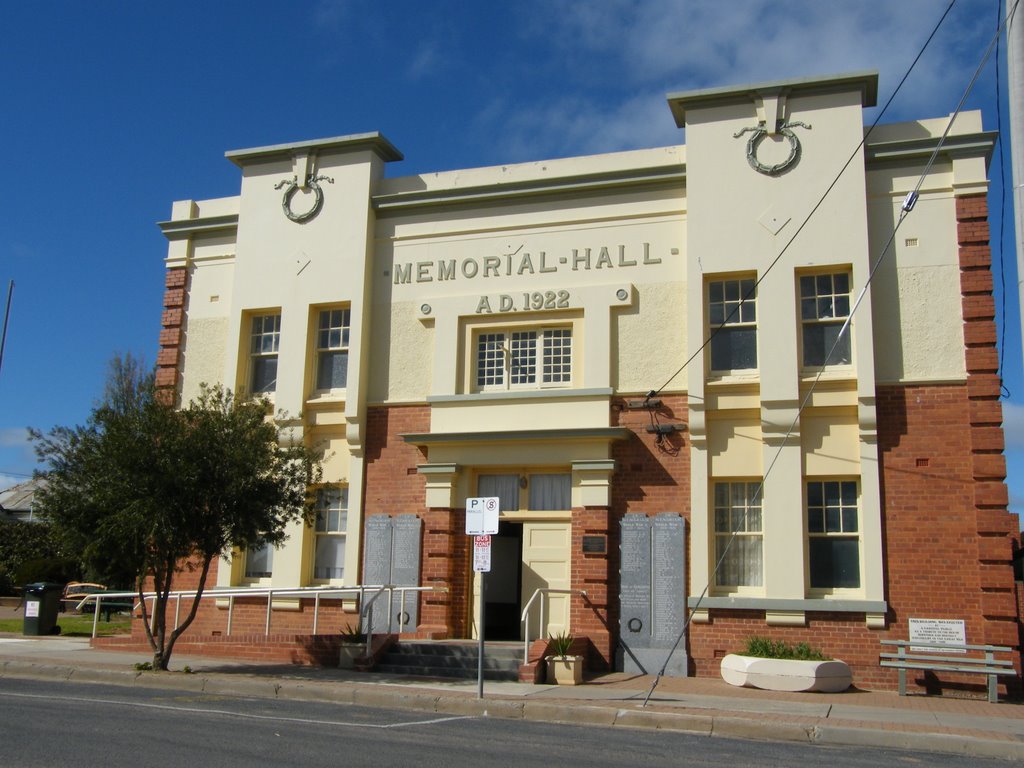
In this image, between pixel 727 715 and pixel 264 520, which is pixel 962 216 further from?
pixel 264 520

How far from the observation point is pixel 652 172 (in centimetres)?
1758

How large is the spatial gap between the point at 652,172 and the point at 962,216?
16.2ft

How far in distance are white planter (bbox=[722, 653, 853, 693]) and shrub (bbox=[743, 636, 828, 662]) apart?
17 cm

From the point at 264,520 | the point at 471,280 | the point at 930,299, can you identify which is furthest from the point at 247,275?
the point at 930,299

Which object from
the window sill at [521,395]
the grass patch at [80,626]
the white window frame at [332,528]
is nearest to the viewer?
the window sill at [521,395]

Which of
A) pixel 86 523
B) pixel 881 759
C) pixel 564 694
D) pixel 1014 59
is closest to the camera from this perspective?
pixel 881 759

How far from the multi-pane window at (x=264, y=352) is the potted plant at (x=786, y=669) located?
10.0 meters

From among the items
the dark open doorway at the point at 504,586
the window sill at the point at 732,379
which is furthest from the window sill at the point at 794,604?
the dark open doorway at the point at 504,586

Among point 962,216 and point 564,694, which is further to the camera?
point 962,216

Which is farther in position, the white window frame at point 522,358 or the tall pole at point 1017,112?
the white window frame at point 522,358

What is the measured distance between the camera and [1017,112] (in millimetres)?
10688

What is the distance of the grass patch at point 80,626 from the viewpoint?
22172 mm

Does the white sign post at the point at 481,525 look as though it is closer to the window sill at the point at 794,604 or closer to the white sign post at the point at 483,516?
the white sign post at the point at 483,516

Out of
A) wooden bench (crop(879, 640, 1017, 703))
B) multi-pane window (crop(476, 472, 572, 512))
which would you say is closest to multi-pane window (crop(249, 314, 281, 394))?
multi-pane window (crop(476, 472, 572, 512))
